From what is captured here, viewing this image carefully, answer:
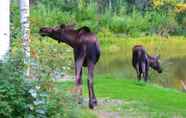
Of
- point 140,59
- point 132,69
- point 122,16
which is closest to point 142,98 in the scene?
point 140,59

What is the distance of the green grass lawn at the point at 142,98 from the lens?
11.9m

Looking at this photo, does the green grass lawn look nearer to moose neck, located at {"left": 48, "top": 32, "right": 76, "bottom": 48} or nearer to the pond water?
moose neck, located at {"left": 48, "top": 32, "right": 76, "bottom": 48}

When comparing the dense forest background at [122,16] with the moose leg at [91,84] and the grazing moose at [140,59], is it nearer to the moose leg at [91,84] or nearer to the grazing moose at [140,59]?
the grazing moose at [140,59]

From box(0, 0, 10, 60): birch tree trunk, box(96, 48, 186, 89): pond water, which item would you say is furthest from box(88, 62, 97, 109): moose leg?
box(96, 48, 186, 89): pond water

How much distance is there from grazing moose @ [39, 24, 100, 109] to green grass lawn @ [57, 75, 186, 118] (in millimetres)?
512

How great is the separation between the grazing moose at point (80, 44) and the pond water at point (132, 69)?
32.6 ft

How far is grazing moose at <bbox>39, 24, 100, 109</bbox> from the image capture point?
11.3 m

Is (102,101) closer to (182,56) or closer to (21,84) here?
(21,84)

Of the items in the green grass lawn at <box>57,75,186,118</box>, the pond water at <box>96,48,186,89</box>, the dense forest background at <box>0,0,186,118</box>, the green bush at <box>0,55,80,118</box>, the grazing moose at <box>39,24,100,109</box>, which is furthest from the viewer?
the pond water at <box>96,48,186,89</box>

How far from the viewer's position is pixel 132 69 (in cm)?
2612

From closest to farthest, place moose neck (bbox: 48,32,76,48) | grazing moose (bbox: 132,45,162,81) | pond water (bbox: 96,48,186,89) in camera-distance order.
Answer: moose neck (bbox: 48,32,76,48)
grazing moose (bbox: 132,45,162,81)
pond water (bbox: 96,48,186,89)

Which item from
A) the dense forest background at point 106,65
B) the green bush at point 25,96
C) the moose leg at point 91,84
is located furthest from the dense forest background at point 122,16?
the green bush at point 25,96

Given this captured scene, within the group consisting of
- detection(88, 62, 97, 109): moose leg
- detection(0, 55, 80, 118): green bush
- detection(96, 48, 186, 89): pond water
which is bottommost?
detection(96, 48, 186, 89): pond water

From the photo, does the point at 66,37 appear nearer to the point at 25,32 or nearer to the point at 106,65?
the point at 25,32
